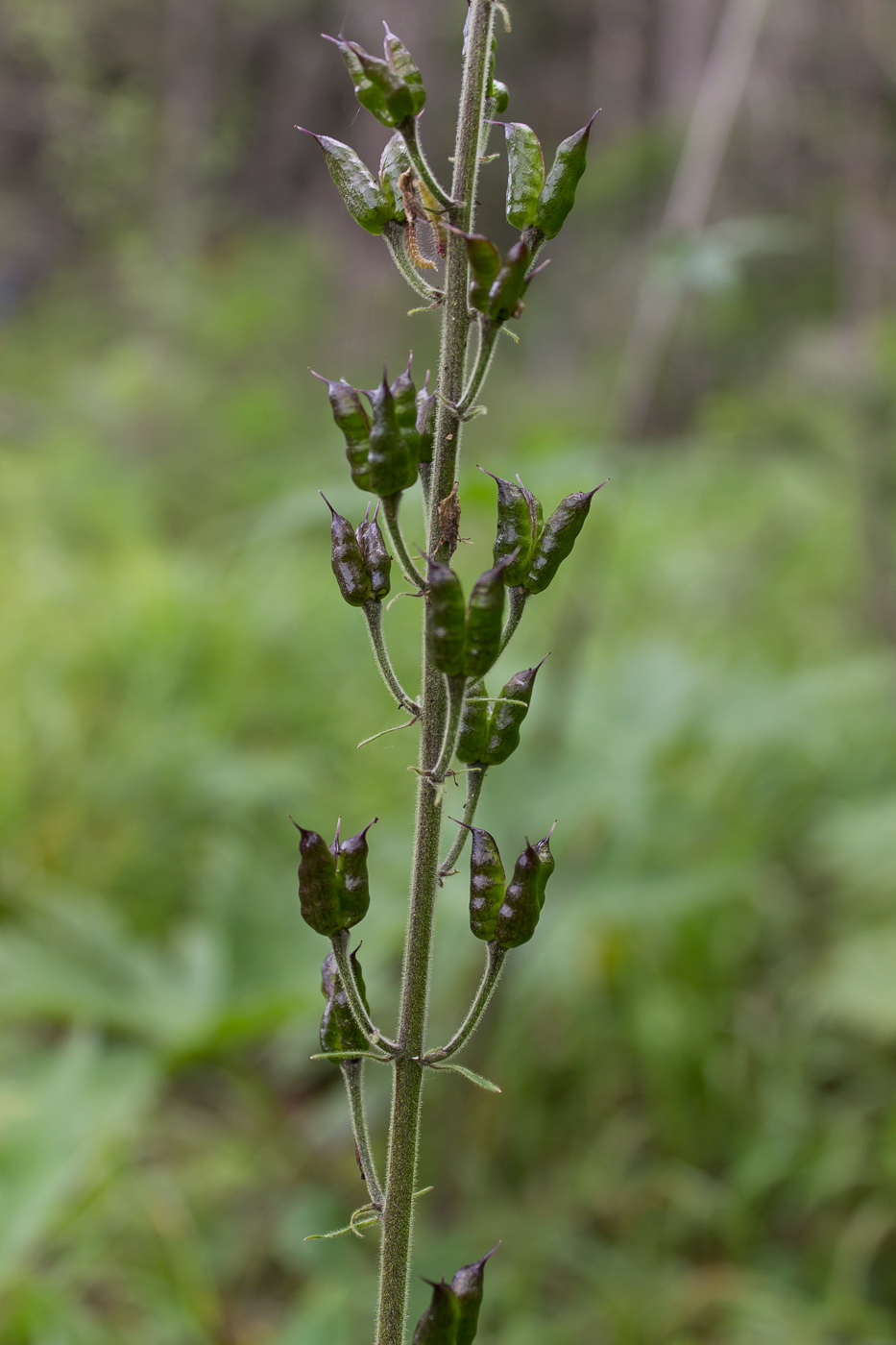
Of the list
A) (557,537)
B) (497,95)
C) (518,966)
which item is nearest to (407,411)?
(557,537)

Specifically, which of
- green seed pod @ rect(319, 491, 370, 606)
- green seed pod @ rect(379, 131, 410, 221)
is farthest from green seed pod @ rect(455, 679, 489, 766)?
green seed pod @ rect(379, 131, 410, 221)

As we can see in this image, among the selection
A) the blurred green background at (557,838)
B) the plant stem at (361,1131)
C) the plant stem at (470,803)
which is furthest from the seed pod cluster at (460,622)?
the blurred green background at (557,838)

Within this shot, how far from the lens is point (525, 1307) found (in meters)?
2.07

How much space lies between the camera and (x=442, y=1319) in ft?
2.16

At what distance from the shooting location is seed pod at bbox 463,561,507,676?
628 mm

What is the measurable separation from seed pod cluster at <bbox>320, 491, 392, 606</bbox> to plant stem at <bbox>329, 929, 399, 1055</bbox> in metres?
0.24

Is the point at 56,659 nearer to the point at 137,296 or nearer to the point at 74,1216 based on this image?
the point at 74,1216

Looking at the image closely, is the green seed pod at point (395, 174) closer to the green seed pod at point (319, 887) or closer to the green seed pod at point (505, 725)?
the green seed pod at point (505, 725)

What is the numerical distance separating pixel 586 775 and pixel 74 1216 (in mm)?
1418

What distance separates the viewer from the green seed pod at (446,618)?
0.62 metres

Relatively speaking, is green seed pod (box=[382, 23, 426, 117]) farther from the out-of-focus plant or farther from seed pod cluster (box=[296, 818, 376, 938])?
seed pod cluster (box=[296, 818, 376, 938])

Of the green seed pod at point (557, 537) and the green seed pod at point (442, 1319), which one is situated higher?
the green seed pod at point (557, 537)

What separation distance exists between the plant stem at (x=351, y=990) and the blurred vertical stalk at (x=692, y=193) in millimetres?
1724

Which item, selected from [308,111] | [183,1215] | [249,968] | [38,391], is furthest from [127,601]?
[308,111]
